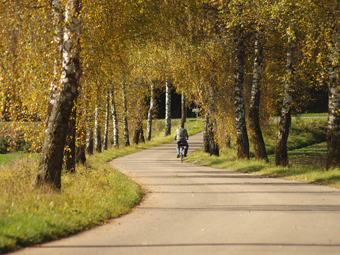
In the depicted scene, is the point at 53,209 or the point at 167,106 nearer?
the point at 53,209

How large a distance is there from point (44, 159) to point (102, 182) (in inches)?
101

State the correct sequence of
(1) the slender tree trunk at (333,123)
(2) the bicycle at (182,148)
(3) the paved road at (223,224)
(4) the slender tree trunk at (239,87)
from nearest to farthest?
(3) the paved road at (223,224)
(1) the slender tree trunk at (333,123)
(4) the slender tree trunk at (239,87)
(2) the bicycle at (182,148)

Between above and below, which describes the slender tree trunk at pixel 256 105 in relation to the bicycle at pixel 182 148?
above

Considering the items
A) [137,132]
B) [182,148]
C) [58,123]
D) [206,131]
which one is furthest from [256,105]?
[137,132]

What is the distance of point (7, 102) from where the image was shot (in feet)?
25.9

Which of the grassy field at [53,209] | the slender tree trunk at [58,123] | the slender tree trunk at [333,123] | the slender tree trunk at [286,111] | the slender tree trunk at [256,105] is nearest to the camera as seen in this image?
the grassy field at [53,209]

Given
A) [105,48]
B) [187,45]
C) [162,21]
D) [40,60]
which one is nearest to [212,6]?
[187,45]

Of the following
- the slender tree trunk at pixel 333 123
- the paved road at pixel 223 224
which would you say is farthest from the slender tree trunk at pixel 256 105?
the paved road at pixel 223 224

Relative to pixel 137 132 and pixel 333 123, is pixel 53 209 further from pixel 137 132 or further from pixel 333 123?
pixel 137 132

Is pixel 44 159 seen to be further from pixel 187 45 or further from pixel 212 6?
pixel 212 6

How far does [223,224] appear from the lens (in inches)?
307

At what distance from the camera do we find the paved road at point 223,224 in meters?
6.17

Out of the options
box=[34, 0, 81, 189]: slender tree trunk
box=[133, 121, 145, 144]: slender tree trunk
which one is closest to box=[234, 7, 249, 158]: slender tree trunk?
box=[34, 0, 81, 189]: slender tree trunk

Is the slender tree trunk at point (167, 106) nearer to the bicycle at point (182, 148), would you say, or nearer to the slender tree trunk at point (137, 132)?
the slender tree trunk at point (137, 132)
